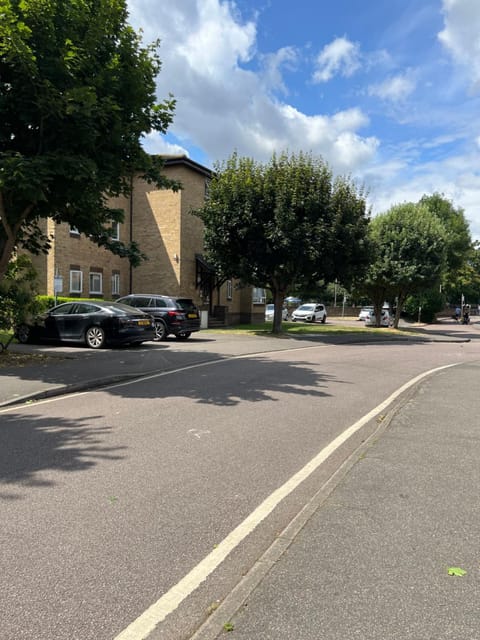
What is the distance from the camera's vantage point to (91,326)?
14.9 m

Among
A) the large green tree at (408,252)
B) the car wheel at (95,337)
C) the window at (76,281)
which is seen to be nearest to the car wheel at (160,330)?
the car wheel at (95,337)

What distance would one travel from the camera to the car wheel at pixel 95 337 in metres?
14.8

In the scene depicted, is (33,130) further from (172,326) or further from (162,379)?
(172,326)

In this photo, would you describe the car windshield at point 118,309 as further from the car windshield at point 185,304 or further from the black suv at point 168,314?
the car windshield at point 185,304

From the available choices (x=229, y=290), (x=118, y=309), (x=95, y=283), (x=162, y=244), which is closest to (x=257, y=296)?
(x=229, y=290)

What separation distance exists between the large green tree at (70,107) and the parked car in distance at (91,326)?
145 inches

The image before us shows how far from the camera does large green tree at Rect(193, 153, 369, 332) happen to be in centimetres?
2208

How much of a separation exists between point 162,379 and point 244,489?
6.07 m

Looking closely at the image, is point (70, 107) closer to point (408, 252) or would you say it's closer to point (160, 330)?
point (160, 330)

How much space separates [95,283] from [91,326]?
12078 millimetres

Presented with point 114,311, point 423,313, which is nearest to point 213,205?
point 114,311

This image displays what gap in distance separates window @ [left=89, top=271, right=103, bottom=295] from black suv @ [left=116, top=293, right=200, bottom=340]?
780cm

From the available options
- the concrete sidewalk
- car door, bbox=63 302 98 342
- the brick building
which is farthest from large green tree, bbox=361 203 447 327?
the concrete sidewalk

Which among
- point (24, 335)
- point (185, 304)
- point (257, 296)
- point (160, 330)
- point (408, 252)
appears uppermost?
point (408, 252)
